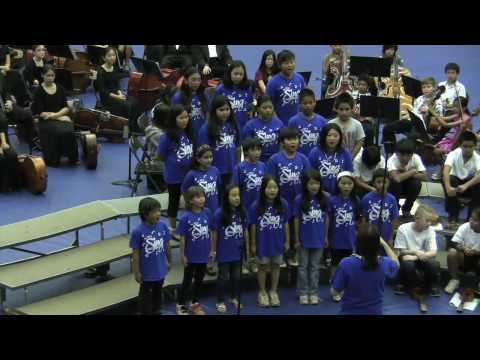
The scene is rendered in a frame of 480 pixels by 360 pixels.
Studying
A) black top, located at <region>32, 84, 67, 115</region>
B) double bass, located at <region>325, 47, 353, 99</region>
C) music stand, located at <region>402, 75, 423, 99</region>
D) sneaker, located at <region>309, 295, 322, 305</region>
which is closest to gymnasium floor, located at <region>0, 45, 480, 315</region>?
sneaker, located at <region>309, 295, 322, 305</region>

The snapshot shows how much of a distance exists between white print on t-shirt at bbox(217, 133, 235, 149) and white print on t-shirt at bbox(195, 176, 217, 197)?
1.77ft

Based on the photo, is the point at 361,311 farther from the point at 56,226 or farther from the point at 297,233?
the point at 56,226

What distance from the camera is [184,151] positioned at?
7734 mm

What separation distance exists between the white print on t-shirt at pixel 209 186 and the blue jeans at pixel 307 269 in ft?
3.10

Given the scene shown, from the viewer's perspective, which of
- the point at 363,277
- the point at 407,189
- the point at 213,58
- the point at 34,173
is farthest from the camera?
the point at 213,58

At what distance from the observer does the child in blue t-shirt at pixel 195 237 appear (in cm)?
692

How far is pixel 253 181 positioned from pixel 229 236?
65 cm

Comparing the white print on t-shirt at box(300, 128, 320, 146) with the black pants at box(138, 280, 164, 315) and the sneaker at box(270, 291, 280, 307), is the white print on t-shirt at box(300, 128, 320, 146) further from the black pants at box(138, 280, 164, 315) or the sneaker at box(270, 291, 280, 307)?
the black pants at box(138, 280, 164, 315)

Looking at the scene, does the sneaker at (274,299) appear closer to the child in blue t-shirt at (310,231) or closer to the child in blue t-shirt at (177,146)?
the child in blue t-shirt at (310,231)

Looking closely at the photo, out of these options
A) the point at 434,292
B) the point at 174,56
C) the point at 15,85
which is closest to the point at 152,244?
the point at 434,292

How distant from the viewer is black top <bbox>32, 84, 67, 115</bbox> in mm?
10227

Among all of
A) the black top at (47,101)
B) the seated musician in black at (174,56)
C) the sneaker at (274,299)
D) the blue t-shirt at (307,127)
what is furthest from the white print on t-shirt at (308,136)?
the seated musician in black at (174,56)

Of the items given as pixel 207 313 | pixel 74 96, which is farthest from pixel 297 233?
pixel 74 96

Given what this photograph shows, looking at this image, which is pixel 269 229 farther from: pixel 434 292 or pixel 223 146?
pixel 434 292
